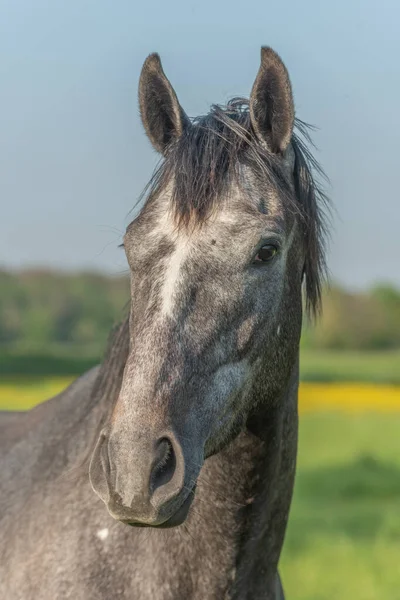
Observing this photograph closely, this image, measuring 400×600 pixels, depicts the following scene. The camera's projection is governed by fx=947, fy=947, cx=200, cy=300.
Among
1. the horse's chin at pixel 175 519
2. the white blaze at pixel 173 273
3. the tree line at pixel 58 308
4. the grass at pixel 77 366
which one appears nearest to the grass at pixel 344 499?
the tree line at pixel 58 308

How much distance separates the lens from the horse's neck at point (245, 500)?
395cm

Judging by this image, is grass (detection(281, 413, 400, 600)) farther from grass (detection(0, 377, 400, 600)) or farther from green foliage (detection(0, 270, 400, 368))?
green foliage (detection(0, 270, 400, 368))

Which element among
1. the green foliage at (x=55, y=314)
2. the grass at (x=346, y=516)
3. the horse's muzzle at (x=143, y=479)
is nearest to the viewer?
the horse's muzzle at (x=143, y=479)

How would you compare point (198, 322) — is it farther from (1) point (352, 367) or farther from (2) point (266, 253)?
(1) point (352, 367)

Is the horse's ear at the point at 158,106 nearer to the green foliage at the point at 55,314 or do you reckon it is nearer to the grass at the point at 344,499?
the grass at the point at 344,499

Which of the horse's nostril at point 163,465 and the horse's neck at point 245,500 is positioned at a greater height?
the horse's nostril at point 163,465

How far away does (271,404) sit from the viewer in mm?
3939

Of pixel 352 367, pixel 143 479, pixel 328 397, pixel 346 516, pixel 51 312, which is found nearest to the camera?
pixel 143 479

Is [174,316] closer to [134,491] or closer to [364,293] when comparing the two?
[134,491]

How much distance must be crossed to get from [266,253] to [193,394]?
644 mm

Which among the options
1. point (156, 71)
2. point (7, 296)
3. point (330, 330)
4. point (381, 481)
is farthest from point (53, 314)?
point (156, 71)

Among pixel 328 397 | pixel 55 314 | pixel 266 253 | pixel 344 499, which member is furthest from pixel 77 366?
pixel 266 253

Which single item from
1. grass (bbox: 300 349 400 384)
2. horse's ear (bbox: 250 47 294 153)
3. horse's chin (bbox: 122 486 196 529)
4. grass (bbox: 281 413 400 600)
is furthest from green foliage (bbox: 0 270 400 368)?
horse's chin (bbox: 122 486 196 529)

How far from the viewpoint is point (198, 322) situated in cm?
342
